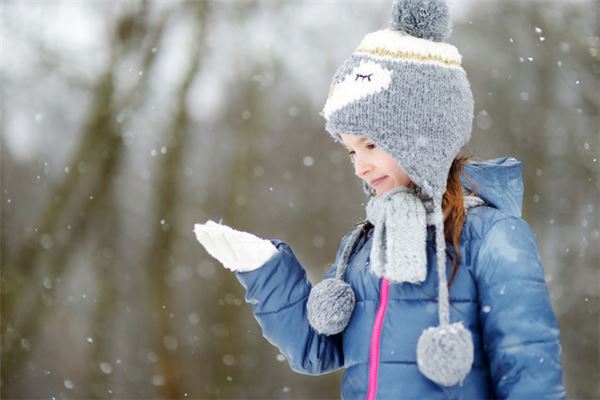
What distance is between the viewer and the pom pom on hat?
1717 mm

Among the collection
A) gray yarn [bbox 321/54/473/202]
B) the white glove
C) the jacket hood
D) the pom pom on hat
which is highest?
the pom pom on hat

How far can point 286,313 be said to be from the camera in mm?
1797

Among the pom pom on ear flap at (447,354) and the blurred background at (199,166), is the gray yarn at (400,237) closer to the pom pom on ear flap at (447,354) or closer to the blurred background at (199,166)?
the pom pom on ear flap at (447,354)

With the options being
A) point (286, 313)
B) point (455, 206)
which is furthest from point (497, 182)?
point (286, 313)

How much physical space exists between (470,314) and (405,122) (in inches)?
16.2

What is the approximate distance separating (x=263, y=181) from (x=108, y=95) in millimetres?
1373

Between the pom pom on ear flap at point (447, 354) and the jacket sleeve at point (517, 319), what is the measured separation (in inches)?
2.7

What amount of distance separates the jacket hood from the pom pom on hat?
29 centimetres

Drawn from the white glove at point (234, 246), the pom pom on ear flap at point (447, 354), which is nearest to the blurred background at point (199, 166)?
the white glove at point (234, 246)

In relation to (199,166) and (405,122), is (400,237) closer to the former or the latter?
(405,122)

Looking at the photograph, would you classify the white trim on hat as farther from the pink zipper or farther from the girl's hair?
the pink zipper

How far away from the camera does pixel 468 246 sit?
5.25ft

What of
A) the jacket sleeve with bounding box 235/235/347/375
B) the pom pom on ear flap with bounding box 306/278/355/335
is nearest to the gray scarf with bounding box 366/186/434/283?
the pom pom on ear flap with bounding box 306/278/355/335

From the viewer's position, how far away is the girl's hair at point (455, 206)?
160cm
